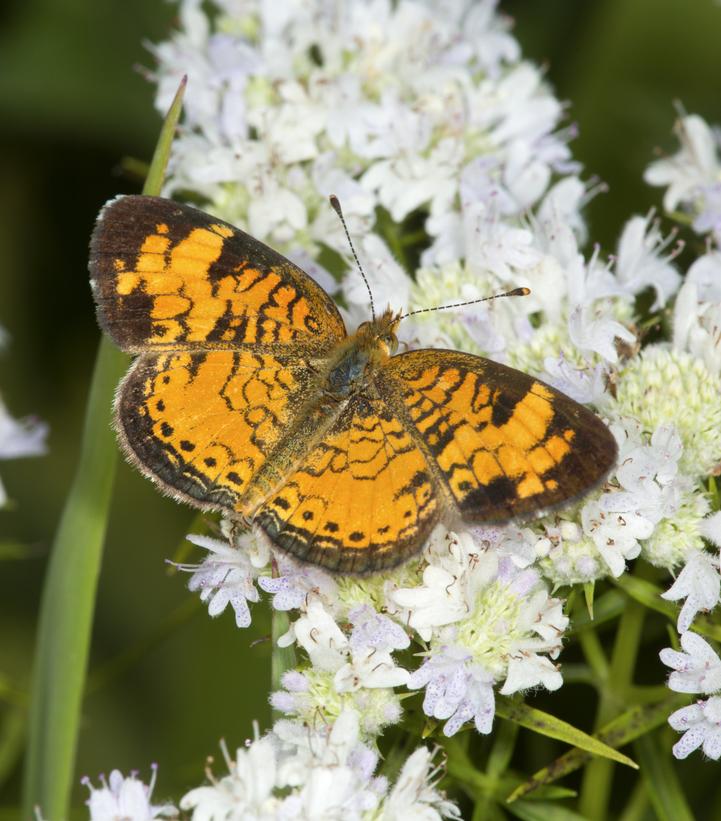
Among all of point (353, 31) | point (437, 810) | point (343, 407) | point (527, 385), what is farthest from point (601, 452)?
point (353, 31)

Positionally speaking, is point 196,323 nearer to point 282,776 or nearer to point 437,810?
point 282,776

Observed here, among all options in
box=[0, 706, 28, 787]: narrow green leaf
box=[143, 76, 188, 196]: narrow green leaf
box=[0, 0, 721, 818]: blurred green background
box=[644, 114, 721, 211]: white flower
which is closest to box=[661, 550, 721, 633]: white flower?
box=[644, 114, 721, 211]: white flower

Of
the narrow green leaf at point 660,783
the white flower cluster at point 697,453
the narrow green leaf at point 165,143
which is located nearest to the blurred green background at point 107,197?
the white flower cluster at point 697,453

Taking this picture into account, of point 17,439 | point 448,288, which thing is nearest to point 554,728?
point 448,288

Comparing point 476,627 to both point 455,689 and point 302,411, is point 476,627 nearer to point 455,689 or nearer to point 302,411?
point 455,689

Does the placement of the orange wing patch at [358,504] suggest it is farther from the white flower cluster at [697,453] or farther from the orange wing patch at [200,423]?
the white flower cluster at [697,453]
